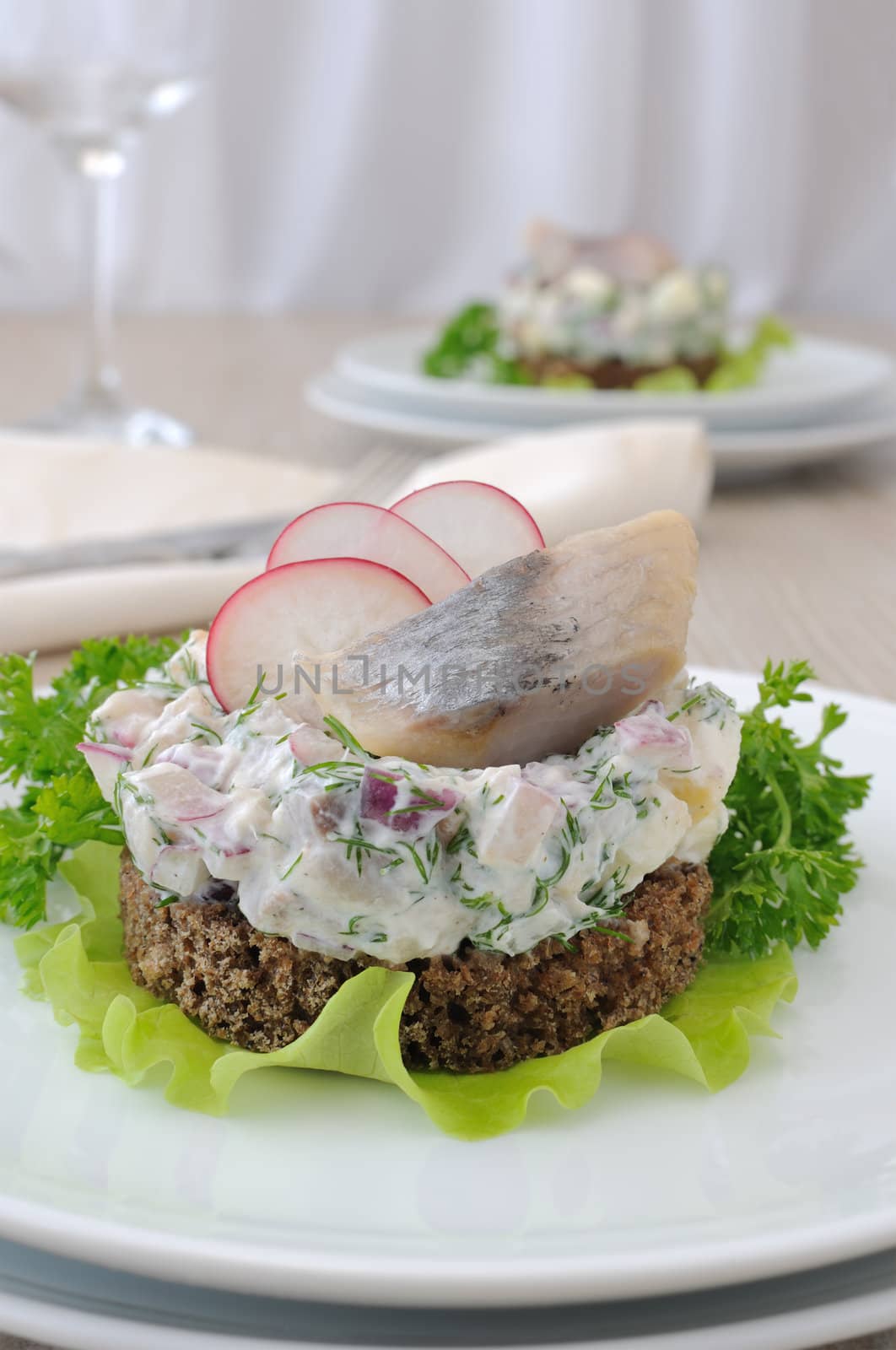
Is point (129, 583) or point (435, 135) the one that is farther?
point (435, 135)

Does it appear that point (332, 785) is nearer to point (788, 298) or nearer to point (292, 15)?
point (292, 15)

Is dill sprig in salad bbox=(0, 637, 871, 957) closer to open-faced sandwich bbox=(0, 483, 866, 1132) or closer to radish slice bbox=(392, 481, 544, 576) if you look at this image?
open-faced sandwich bbox=(0, 483, 866, 1132)

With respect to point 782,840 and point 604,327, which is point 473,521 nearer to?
point 782,840

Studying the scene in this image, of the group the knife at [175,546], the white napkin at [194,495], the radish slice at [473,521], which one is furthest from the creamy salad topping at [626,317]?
the radish slice at [473,521]

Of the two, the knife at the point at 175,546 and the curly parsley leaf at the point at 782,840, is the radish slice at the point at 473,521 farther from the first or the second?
the knife at the point at 175,546

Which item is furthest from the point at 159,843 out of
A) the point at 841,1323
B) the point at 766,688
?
the point at 766,688

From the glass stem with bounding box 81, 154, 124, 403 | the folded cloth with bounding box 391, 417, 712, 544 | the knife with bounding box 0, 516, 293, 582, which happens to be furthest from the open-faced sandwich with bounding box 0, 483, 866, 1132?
the glass stem with bounding box 81, 154, 124, 403
